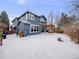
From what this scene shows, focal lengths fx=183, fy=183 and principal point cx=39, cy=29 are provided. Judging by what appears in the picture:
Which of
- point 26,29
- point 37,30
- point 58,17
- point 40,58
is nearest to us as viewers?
point 40,58

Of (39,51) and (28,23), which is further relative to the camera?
(28,23)

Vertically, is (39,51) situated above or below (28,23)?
below

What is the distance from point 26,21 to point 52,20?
15813mm

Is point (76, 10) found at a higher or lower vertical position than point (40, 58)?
higher

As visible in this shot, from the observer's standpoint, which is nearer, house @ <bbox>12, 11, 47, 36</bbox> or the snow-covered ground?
the snow-covered ground

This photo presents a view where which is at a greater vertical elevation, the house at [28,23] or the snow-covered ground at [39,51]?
the house at [28,23]

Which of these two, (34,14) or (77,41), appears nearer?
(77,41)

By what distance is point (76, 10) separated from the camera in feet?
30.0

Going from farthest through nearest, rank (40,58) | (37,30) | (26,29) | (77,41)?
(37,30)
(26,29)
(77,41)
(40,58)

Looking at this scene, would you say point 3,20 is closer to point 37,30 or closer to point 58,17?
point 37,30

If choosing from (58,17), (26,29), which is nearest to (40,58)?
(26,29)

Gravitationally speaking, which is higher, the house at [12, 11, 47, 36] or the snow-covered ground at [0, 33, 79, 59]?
the house at [12, 11, 47, 36]

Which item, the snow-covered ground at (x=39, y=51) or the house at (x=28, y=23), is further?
the house at (x=28, y=23)

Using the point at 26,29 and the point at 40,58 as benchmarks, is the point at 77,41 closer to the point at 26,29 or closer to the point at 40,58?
the point at 40,58
